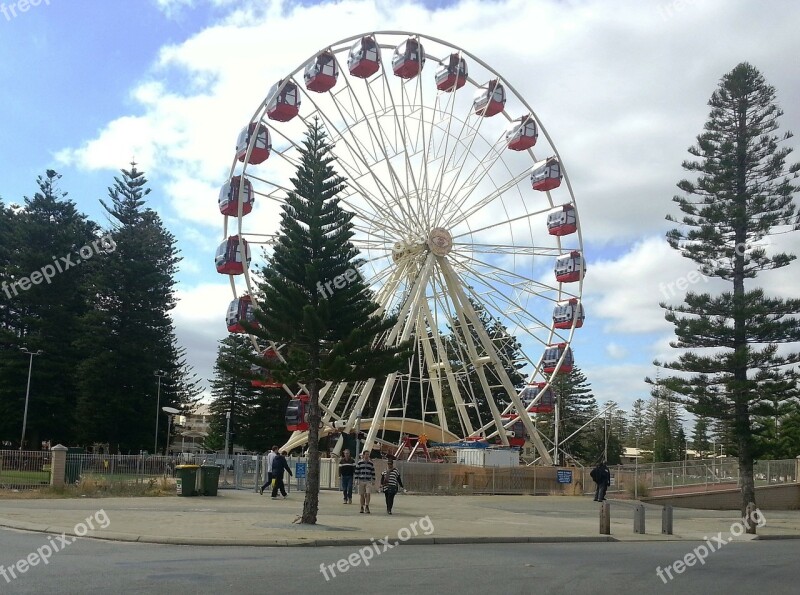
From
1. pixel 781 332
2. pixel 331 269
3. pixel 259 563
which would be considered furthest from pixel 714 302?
pixel 259 563

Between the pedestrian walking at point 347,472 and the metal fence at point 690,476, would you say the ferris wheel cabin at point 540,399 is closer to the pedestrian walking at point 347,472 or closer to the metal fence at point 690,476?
the metal fence at point 690,476

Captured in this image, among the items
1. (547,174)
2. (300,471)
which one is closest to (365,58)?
(547,174)

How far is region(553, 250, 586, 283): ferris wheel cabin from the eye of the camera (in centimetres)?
3731

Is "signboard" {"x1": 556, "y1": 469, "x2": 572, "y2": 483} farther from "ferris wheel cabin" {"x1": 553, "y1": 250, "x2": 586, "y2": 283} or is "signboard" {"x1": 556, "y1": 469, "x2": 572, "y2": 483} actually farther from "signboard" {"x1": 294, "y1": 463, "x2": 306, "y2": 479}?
"signboard" {"x1": 294, "y1": 463, "x2": 306, "y2": 479}

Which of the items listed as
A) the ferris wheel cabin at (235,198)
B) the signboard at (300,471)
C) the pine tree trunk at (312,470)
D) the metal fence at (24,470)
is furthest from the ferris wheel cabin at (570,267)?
the metal fence at (24,470)

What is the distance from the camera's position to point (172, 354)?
57312 mm

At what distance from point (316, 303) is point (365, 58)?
17427 mm

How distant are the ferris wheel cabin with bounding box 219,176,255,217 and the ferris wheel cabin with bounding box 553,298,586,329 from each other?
1381 cm

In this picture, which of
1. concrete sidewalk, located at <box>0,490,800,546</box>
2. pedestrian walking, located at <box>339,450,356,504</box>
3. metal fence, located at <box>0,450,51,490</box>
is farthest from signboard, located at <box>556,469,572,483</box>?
metal fence, located at <box>0,450,51,490</box>

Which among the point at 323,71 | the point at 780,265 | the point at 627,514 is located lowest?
the point at 627,514

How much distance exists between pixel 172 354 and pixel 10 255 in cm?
1152

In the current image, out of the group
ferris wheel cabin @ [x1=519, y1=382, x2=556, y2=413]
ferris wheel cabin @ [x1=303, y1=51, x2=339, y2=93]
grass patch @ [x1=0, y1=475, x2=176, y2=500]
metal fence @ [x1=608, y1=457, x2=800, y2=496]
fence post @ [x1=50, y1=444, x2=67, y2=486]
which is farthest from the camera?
ferris wheel cabin @ [x1=519, y1=382, x2=556, y2=413]

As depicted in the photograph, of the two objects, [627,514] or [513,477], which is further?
[513,477]

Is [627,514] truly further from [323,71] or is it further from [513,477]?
[323,71]
